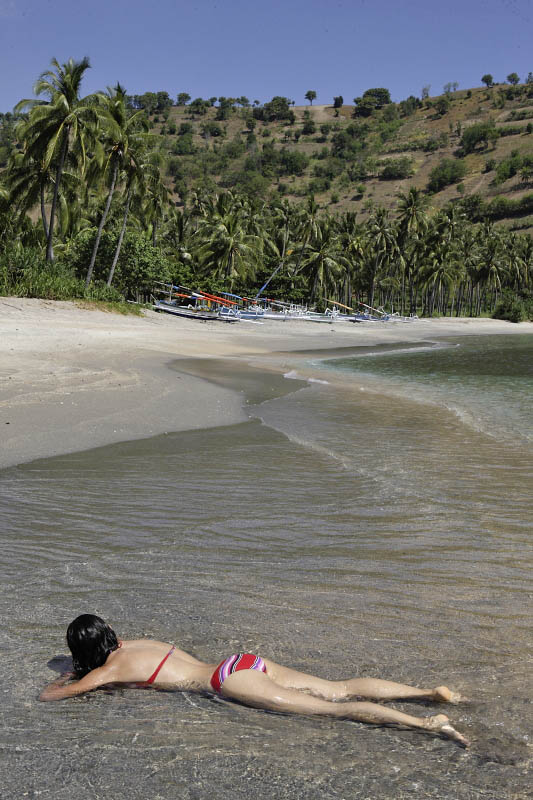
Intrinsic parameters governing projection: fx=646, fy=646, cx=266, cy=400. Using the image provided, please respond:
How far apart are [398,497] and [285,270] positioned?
6336 cm

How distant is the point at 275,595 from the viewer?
4.61 m

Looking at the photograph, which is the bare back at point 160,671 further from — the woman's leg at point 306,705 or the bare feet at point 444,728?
the bare feet at point 444,728

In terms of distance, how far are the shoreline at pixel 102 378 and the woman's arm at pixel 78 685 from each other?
4853mm

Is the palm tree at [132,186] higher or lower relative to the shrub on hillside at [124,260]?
higher

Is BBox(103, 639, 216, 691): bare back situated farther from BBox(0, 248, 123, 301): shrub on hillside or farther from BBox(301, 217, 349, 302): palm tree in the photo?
BBox(301, 217, 349, 302): palm tree

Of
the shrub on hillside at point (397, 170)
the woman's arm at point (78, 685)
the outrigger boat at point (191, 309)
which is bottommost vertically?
the woman's arm at point (78, 685)

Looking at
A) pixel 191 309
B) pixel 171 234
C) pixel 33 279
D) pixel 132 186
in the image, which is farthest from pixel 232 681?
pixel 171 234

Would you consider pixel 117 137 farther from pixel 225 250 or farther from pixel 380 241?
Answer: pixel 380 241

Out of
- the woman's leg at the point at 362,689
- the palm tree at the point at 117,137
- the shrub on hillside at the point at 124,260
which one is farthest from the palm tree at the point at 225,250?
the woman's leg at the point at 362,689

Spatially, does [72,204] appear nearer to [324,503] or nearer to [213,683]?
[324,503]

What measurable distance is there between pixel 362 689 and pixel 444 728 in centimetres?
44

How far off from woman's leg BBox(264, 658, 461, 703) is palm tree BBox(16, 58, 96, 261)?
1383 inches

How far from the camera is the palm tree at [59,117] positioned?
33.9 meters

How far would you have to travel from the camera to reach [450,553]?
5414 mm
